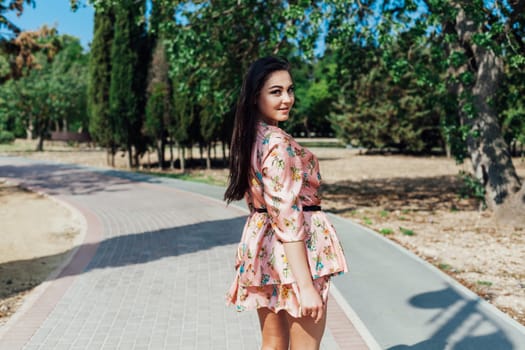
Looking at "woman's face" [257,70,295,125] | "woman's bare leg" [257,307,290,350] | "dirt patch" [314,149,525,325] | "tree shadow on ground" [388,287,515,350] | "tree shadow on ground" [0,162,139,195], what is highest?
"woman's face" [257,70,295,125]

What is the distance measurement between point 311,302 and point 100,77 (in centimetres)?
2453

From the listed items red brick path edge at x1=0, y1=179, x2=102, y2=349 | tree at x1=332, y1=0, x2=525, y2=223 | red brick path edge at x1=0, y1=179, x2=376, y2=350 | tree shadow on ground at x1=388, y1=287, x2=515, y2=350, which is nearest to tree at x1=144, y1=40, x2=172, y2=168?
tree at x1=332, y1=0, x2=525, y2=223

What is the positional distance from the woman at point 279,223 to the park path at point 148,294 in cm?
211

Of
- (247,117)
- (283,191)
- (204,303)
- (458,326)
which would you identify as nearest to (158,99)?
(204,303)

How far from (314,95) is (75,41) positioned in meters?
35.3

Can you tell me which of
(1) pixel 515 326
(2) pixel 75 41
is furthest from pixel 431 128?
(2) pixel 75 41

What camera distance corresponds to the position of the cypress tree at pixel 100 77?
79.2ft

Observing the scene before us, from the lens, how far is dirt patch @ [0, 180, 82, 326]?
6000 millimetres

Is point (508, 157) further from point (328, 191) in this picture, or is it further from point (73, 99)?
point (73, 99)

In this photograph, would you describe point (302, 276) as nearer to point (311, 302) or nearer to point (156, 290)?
point (311, 302)

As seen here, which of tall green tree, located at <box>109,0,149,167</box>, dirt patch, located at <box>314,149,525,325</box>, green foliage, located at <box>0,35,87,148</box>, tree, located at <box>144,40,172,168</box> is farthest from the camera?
green foliage, located at <box>0,35,87,148</box>

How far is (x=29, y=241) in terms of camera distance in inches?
342

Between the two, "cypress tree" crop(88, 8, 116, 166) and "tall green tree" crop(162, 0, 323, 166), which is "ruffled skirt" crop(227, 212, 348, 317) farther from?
"cypress tree" crop(88, 8, 116, 166)

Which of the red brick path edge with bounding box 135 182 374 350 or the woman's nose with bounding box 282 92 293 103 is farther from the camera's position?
the red brick path edge with bounding box 135 182 374 350
